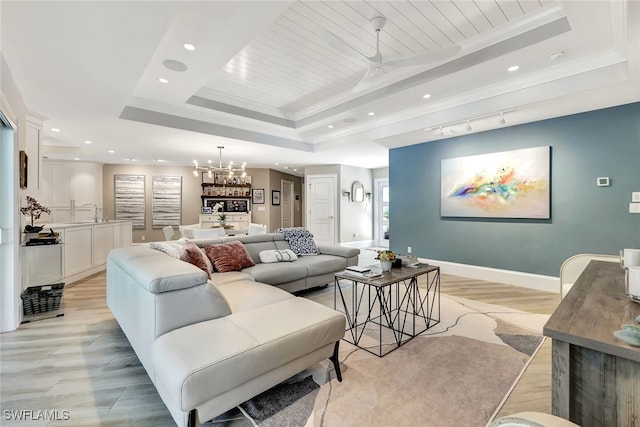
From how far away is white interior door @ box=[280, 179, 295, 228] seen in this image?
33.9 feet

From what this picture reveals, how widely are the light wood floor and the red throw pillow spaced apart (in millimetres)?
1101

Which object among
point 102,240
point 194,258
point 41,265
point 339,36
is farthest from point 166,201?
point 339,36

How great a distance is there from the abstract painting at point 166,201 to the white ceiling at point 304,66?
3390mm

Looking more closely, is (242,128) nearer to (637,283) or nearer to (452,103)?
(452,103)

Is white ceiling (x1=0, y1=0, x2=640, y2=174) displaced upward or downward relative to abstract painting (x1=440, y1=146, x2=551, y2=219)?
upward

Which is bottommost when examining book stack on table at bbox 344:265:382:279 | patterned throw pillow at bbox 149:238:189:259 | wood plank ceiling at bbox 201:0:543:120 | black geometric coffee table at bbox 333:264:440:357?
black geometric coffee table at bbox 333:264:440:357

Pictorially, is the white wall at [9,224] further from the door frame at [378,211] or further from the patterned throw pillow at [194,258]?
the door frame at [378,211]

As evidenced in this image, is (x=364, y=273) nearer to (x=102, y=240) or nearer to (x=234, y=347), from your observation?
(x=234, y=347)

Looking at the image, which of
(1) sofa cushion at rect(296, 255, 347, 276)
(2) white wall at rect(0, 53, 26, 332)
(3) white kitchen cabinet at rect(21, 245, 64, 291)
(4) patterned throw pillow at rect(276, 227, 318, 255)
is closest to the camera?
(2) white wall at rect(0, 53, 26, 332)

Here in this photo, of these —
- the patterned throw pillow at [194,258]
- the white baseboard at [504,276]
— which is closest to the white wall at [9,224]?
the patterned throw pillow at [194,258]

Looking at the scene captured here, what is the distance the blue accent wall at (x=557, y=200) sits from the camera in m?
3.49

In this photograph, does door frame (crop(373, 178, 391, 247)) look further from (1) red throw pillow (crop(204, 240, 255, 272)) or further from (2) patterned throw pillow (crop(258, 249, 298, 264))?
(1) red throw pillow (crop(204, 240, 255, 272))

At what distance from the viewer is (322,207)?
8.23 m

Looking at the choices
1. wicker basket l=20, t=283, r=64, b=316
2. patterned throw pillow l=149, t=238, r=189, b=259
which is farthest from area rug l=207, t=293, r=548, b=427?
wicker basket l=20, t=283, r=64, b=316
